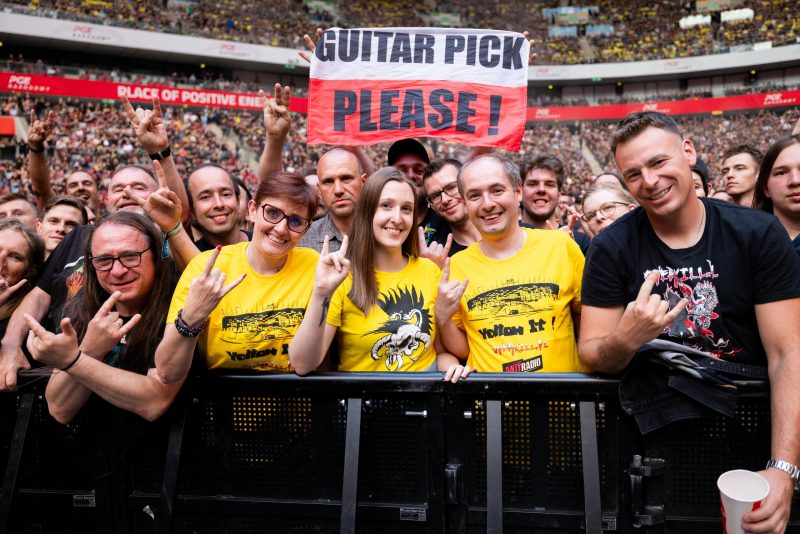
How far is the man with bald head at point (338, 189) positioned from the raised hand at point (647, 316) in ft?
6.71

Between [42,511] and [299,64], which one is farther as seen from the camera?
[299,64]

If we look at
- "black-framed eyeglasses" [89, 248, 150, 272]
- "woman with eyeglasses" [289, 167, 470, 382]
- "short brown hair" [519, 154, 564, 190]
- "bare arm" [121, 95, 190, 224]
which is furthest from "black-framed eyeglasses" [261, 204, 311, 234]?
"short brown hair" [519, 154, 564, 190]

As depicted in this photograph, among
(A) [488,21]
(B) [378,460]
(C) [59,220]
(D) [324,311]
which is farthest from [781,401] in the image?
(A) [488,21]

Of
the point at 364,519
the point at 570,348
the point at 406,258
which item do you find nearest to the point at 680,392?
A: the point at 570,348

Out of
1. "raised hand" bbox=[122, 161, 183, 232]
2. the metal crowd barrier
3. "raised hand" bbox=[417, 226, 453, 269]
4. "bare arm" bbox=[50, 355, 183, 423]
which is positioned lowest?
the metal crowd barrier

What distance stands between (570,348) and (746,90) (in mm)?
41034

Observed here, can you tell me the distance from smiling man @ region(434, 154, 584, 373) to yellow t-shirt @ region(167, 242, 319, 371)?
675 millimetres

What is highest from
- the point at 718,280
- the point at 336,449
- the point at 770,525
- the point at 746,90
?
the point at 746,90

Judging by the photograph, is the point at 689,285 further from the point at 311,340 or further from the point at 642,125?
the point at 311,340

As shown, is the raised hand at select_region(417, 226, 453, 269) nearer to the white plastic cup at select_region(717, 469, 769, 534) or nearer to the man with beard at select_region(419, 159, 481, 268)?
the man with beard at select_region(419, 159, 481, 268)

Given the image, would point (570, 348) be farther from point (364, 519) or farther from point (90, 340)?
point (90, 340)

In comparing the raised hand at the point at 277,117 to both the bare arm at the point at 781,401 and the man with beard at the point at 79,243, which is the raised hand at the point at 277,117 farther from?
the bare arm at the point at 781,401

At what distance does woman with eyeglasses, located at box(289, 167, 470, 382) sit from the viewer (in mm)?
2289

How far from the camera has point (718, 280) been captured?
2127 millimetres
